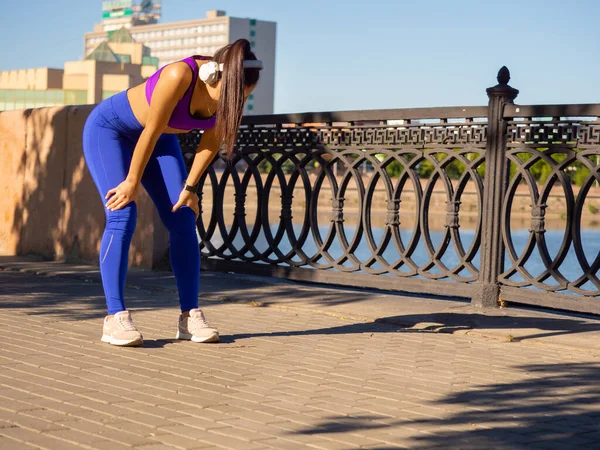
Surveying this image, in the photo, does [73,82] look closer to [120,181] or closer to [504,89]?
[504,89]

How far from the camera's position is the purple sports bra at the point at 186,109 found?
17.5ft

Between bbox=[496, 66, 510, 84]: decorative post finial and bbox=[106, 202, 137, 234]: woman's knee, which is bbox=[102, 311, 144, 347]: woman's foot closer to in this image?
bbox=[106, 202, 137, 234]: woman's knee

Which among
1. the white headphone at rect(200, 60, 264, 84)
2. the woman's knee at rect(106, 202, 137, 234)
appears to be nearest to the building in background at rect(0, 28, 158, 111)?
the woman's knee at rect(106, 202, 137, 234)

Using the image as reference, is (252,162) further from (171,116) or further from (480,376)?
(480,376)

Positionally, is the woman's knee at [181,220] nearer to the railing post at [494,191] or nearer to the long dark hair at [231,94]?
the long dark hair at [231,94]

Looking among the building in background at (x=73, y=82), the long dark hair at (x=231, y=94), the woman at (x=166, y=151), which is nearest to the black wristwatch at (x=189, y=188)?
the woman at (x=166, y=151)

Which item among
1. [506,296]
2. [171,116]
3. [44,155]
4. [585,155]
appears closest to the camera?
[171,116]

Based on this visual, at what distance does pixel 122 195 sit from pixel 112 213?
0.15 metres

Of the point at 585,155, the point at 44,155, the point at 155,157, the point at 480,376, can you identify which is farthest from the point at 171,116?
the point at 44,155

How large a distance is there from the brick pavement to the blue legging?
358 millimetres

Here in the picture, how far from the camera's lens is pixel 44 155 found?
10602 millimetres

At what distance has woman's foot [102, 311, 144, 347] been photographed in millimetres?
5398

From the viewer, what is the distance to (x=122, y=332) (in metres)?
5.40

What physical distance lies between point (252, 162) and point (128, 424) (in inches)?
228
